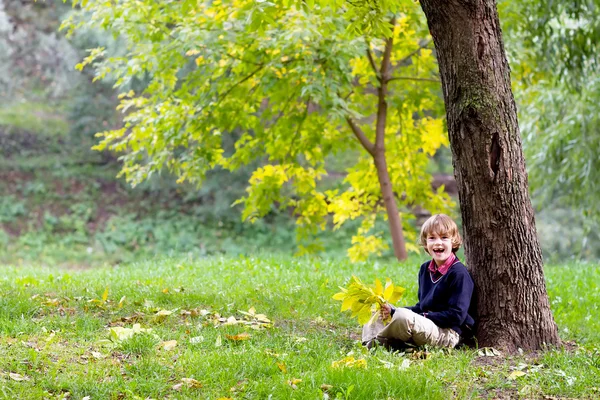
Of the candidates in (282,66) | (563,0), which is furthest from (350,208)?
(563,0)

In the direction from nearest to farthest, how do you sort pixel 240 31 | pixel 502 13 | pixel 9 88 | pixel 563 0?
pixel 240 31
pixel 502 13
pixel 563 0
pixel 9 88

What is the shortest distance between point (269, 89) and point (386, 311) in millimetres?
4529

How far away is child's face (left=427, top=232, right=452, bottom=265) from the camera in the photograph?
476 centimetres

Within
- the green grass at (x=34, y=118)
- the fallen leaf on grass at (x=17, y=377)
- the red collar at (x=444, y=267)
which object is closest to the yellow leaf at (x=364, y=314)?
the red collar at (x=444, y=267)

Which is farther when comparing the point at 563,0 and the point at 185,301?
the point at 563,0

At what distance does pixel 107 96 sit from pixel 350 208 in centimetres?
1434

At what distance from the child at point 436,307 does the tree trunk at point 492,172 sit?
19cm

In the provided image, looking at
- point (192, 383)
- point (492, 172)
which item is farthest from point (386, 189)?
point (192, 383)

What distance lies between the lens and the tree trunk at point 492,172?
15.0 ft

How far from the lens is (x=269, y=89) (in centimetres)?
838

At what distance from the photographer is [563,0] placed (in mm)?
10250

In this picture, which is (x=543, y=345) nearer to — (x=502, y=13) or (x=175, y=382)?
(x=175, y=382)

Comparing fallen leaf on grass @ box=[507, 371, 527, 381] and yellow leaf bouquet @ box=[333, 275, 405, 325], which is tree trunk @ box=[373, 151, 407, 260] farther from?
fallen leaf on grass @ box=[507, 371, 527, 381]

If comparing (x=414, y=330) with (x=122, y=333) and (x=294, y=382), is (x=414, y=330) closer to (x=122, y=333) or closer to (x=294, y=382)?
(x=294, y=382)
